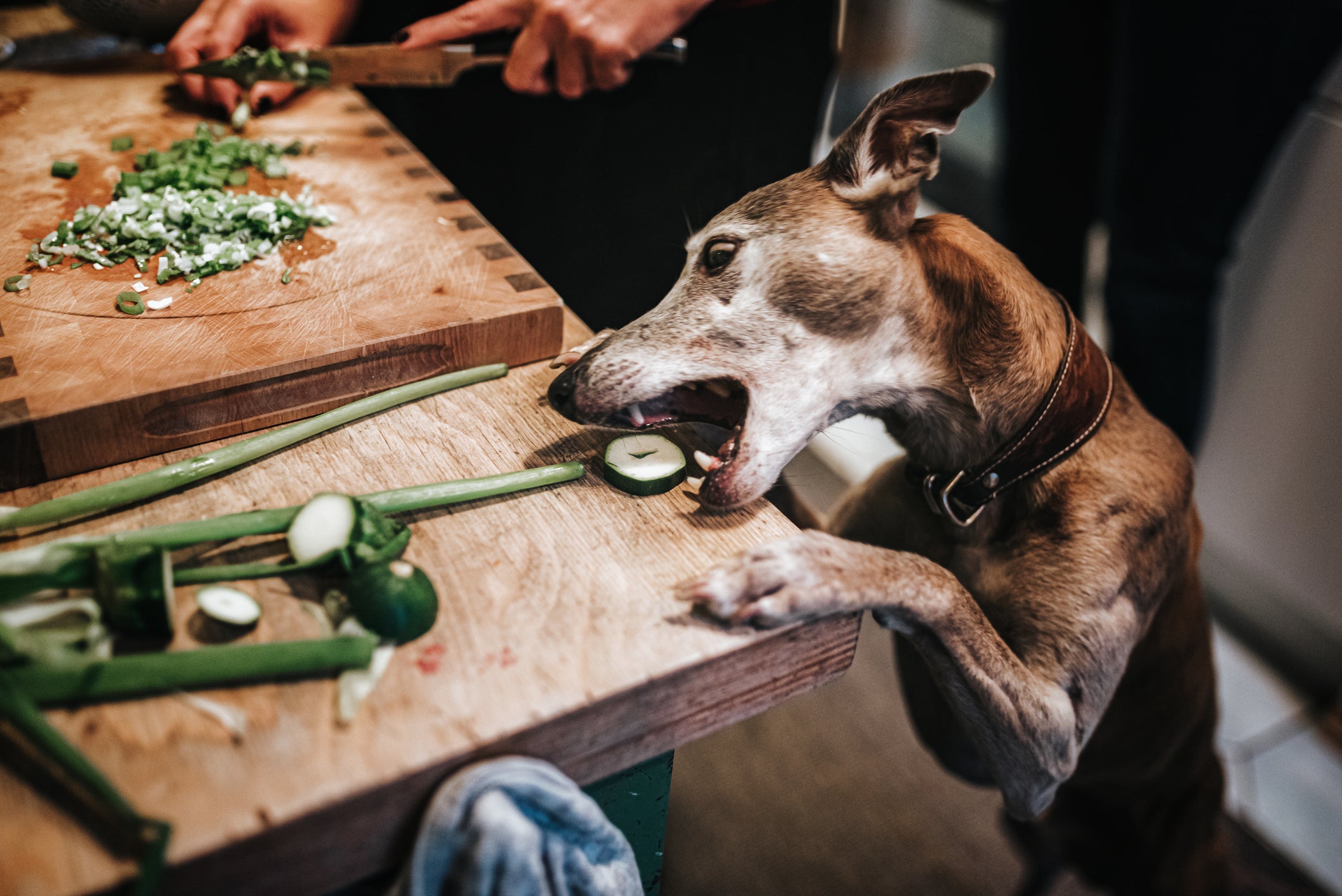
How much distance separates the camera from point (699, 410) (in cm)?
117

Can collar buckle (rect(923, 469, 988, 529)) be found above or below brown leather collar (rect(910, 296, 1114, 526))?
below

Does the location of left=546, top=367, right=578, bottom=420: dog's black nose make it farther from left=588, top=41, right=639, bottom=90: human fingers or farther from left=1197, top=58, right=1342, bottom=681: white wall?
left=1197, top=58, right=1342, bottom=681: white wall

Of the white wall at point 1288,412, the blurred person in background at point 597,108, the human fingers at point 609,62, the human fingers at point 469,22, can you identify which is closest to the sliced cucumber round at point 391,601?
the blurred person in background at point 597,108

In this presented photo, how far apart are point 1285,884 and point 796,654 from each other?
1914 mm

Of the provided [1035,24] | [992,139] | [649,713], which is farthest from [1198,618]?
[992,139]

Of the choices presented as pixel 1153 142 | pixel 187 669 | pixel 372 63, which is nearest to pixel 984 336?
pixel 187 669

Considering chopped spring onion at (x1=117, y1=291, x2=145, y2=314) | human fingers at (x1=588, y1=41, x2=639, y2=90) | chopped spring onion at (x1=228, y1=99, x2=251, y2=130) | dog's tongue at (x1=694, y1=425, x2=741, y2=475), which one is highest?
human fingers at (x1=588, y1=41, x2=639, y2=90)

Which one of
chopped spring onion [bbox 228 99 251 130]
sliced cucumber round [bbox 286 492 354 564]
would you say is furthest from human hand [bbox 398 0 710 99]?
sliced cucumber round [bbox 286 492 354 564]

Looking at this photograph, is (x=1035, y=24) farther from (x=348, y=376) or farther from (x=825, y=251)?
(x=348, y=376)

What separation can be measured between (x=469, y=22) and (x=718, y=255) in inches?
33.0

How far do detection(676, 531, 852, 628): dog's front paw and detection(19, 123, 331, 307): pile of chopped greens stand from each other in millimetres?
886

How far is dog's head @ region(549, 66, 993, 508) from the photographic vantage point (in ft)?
3.44

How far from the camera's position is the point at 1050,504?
1.12 m

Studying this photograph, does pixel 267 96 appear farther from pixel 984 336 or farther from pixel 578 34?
pixel 984 336
